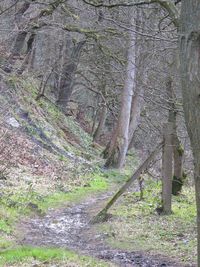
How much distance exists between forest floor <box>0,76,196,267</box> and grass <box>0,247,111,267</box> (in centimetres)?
2

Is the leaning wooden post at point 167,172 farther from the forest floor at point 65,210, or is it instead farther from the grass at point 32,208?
the grass at point 32,208

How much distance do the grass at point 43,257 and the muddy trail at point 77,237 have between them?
28.1 inches

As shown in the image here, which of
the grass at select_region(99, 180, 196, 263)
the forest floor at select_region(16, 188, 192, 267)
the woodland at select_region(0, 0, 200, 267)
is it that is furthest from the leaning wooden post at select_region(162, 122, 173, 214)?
the forest floor at select_region(16, 188, 192, 267)

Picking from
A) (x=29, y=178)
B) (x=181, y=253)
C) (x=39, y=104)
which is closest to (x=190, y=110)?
(x=181, y=253)

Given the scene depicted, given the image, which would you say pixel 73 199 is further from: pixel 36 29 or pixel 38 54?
pixel 38 54

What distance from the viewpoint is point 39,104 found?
25.9m

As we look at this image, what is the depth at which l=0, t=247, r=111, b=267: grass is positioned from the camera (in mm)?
7832

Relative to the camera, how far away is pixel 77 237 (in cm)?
1072

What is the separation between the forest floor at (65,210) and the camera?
29.4 ft

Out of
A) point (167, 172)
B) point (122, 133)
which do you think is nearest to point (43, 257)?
point (167, 172)

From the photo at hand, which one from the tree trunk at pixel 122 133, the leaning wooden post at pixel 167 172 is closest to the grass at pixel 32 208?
the leaning wooden post at pixel 167 172

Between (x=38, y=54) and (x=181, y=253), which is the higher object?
(x=38, y=54)

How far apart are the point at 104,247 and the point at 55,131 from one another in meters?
14.5

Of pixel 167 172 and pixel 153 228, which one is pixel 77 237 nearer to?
pixel 153 228
